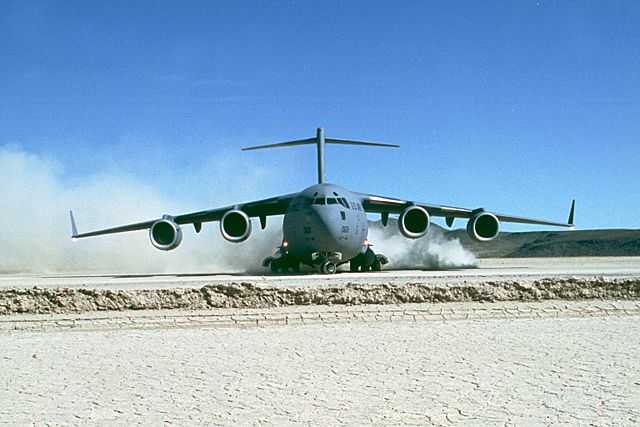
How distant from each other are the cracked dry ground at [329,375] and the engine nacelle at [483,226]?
13882mm

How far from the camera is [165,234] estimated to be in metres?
21.3

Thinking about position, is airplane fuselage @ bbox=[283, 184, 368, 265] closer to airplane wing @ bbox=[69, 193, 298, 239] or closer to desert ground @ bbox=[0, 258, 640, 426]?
airplane wing @ bbox=[69, 193, 298, 239]

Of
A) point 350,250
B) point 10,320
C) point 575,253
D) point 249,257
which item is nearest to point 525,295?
point 10,320

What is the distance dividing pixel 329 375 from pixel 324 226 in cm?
Result: 1325

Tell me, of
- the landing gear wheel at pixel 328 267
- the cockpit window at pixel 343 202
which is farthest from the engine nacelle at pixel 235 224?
the cockpit window at pixel 343 202

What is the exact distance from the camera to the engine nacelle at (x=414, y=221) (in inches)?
839

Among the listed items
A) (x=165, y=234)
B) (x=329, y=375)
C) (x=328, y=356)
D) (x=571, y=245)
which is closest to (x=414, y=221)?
(x=165, y=234)

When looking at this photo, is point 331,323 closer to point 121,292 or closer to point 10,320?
point 121,292

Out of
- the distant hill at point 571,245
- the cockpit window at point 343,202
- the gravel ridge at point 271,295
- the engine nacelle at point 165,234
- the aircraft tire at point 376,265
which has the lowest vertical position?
the distant hill at point 571,245

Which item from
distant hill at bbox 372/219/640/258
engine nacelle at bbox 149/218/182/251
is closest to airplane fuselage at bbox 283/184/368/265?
engine nacelle at bbox 149/218/182/251

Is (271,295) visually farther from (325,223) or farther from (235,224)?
(235,224)

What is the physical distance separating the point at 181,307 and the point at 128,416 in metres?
5.83

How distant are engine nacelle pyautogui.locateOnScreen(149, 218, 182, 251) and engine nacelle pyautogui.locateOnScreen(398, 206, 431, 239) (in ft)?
23.3

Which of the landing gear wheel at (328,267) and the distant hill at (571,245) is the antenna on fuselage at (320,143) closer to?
the landing gear wheel at (328,267)
